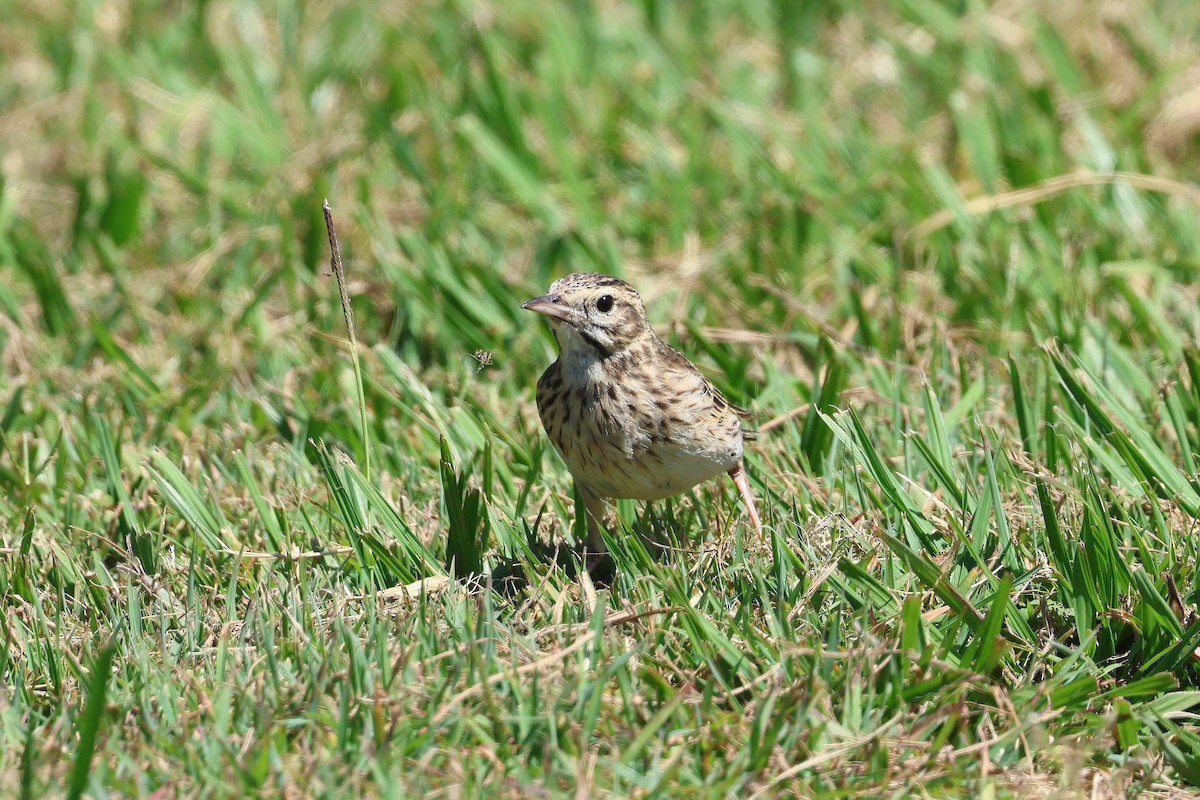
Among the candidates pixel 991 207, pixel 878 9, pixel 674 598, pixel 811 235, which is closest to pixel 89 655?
pixel 674 598

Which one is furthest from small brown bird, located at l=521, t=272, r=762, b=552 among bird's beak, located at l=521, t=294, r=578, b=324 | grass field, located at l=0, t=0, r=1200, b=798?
grass field, located at l=0, t=0, r=1200, b=798

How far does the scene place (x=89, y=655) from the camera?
3664mm

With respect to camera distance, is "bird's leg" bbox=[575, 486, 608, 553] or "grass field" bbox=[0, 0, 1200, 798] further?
"bird's leg" bbox=[575, 486, 608, 553]

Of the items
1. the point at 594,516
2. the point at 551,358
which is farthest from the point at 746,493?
the point at 551,358

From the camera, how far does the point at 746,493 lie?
4.50 m

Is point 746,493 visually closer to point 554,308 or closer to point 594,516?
point 594,516

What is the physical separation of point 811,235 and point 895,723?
3515 millimetres

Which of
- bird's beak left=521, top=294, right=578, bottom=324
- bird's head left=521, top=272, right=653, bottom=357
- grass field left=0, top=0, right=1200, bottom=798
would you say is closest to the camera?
grass field left=0, top=0, right=1200, bottom=798


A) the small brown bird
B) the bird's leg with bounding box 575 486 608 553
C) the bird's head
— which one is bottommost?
the bird's leg with bounding box 575 486 608 553

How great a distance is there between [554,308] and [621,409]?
13.4 inches

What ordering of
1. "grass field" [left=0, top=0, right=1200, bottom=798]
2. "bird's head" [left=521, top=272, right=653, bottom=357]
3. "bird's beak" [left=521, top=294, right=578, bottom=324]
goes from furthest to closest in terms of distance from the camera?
"bird's head" [left=521, top=272, right=653, bottom=357]
"bird's beak" [left=521, top=294, right=578, bottom=324]
"grass field" [left=0, top=0, right=1200, bottom=798]

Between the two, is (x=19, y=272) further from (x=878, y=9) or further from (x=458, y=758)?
(x=878, y=9)

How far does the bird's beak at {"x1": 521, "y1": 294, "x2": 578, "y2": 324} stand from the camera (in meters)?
4.26

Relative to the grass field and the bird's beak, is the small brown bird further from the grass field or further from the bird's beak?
the grass field
